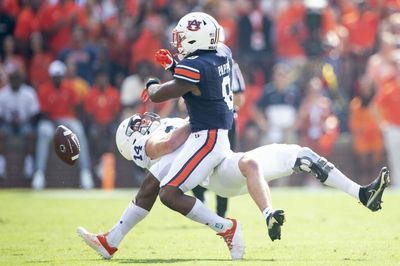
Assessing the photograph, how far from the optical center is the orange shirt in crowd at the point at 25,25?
18562mm

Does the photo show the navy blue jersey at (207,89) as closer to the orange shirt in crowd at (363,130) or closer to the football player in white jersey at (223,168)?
the football player in white jersey at (223,168)

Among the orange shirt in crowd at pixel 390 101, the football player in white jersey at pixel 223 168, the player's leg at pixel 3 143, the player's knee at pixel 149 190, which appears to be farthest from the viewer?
the player's leg at pixel 3 143

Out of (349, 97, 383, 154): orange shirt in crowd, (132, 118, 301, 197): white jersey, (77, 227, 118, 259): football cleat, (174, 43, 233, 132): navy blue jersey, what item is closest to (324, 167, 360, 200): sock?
(132, 118, 301, 197): white jersey

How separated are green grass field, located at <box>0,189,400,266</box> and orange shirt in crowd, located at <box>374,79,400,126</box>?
1862 millimetres

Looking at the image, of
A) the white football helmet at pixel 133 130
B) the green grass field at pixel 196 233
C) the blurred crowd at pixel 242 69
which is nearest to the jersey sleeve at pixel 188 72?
the white football helmet at pixel 133 130

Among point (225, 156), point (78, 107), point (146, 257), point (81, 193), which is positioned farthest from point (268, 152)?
point (78, 107)

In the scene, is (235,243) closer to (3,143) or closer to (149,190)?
(149,190)

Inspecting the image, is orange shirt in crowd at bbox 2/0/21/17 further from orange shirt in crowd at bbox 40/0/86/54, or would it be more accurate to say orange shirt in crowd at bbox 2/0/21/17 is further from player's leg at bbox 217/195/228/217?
player's leg at bbox 217/195/228/217

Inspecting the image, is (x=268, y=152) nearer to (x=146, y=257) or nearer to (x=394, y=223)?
(x=146, y=257)

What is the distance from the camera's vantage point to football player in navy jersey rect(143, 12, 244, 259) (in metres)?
8.35

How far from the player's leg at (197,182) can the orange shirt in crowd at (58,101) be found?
9.68 m

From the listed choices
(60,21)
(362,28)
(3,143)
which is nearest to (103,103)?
(60,21)

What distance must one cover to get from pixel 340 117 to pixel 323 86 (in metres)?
0.66

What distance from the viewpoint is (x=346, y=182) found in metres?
8.52
